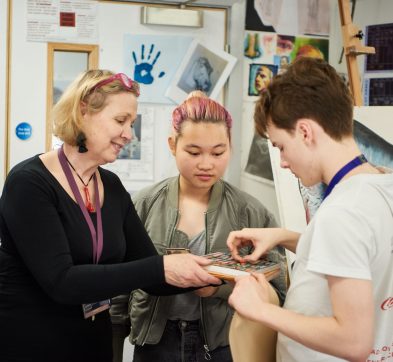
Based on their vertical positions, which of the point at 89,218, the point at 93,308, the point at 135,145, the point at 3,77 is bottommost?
the point at 93,308

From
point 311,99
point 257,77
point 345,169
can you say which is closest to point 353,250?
point 345,169

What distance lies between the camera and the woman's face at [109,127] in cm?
140

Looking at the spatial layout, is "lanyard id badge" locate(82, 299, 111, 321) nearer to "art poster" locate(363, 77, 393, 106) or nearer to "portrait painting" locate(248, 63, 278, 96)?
"portrait painting" locate(248, 63, 278, 96)

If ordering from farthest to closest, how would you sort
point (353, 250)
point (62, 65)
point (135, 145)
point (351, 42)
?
1. point (135, 145)
2. point (62, 65)
3. point (351, 42)
4. point (353, 250)

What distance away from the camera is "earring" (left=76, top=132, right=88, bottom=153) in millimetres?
1397

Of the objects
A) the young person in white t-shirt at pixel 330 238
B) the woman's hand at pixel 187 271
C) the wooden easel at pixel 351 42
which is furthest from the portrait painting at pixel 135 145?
the young person in white t-shirt at pixel 330 238

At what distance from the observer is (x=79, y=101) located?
55.1 inches

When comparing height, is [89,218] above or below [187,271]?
above

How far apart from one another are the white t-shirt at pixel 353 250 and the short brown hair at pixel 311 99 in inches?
4.4

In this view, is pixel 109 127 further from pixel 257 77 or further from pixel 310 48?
pixel 310 48

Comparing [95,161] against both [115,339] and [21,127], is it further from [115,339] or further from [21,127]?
[21,127]

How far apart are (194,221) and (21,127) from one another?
1.08 metres

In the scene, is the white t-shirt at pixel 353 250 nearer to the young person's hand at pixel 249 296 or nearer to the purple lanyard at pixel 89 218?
the young person's hand at pixel 249 296

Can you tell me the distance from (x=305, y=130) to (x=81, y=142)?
62cm
